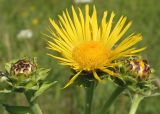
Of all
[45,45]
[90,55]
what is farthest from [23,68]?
[45,45]

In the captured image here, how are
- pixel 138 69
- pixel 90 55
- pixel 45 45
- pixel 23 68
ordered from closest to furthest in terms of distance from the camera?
1. pixel 23 68
2. pixel 138 69
3. pixel 90 55
4. pixel 45 45

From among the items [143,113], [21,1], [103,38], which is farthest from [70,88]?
[21,1]

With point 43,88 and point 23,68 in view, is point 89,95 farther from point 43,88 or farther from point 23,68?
point 23,68

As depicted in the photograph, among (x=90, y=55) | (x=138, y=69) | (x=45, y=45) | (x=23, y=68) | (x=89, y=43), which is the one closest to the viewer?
(x=23, y=68)

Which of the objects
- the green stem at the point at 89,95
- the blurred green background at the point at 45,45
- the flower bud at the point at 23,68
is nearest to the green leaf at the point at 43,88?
the flower bud at the point at 23,68

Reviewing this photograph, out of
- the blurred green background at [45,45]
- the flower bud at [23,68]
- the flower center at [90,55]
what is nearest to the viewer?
the flower bud at [23,68]

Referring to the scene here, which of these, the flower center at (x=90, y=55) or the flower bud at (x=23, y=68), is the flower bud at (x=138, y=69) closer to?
the flower center at (x=90, y=55)
